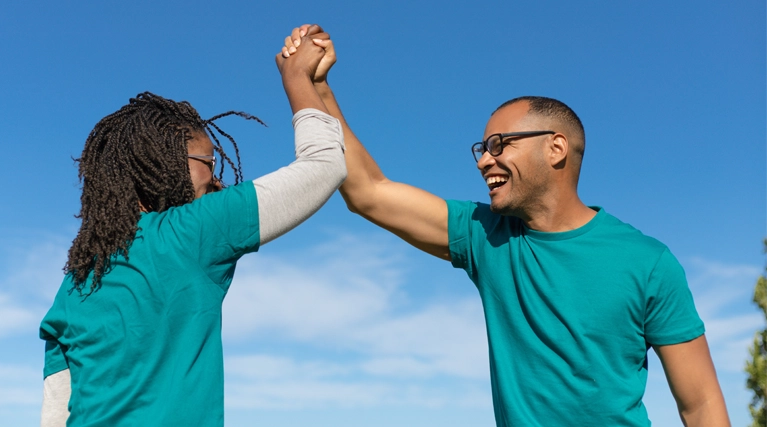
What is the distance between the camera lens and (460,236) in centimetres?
473

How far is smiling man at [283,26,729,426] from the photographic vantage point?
4.12 meters

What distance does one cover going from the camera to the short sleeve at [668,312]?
4.20m

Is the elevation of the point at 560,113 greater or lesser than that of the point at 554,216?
greater

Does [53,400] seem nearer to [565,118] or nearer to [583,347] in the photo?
[583,347]

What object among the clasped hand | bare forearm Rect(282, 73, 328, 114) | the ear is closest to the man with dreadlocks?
bare forearm Rect(282, 73, 328, 114)

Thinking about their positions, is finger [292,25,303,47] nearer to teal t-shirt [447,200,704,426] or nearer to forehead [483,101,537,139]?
forehead [483,101,537,139]

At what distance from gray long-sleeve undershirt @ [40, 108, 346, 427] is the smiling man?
3.92ft

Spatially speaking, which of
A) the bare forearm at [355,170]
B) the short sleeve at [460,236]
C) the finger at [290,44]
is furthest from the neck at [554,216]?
the finger at [290,44]

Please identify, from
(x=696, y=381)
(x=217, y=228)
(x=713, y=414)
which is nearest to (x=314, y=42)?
(x=217, y=228)

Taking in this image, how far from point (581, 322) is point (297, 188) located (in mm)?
2008

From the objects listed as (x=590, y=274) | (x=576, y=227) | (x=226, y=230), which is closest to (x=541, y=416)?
(x=590, y=274)

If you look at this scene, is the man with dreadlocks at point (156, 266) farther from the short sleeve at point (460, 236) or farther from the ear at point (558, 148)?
the ear at point (558, 148)

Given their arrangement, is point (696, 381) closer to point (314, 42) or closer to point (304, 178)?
point (304, 178)

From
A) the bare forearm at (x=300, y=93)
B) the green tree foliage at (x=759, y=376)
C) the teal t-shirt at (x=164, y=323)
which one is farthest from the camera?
the green tree foliage at (x=759, y=376)
